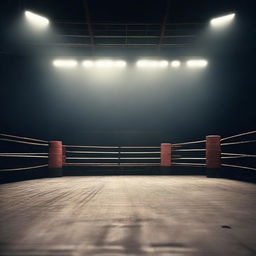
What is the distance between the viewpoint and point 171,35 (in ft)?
29.9

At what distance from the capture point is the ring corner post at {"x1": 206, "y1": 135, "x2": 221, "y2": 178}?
16.1ft

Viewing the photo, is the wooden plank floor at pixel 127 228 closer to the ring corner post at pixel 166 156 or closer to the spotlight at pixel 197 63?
the ring corner post at pixel 166 156

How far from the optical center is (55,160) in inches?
216

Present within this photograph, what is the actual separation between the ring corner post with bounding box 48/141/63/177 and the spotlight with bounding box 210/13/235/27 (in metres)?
7.44

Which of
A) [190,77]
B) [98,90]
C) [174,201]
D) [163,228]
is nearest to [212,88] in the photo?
[190,77]

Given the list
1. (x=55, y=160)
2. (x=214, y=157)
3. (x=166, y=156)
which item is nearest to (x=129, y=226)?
(x=214, y=157)

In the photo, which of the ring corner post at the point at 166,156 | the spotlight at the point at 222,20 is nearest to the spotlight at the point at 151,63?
the spotlight at the point at 222,20

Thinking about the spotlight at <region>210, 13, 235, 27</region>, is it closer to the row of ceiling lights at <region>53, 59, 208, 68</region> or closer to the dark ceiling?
the dark ceiling

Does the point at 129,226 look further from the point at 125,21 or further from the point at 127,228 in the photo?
the point at 125,21

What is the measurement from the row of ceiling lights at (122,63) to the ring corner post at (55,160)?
4918 mm

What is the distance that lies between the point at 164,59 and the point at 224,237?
29.4 feet

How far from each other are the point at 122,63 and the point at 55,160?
5.48 m

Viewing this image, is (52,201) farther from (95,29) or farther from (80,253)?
(95,29)

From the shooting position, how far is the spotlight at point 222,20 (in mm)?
8516
